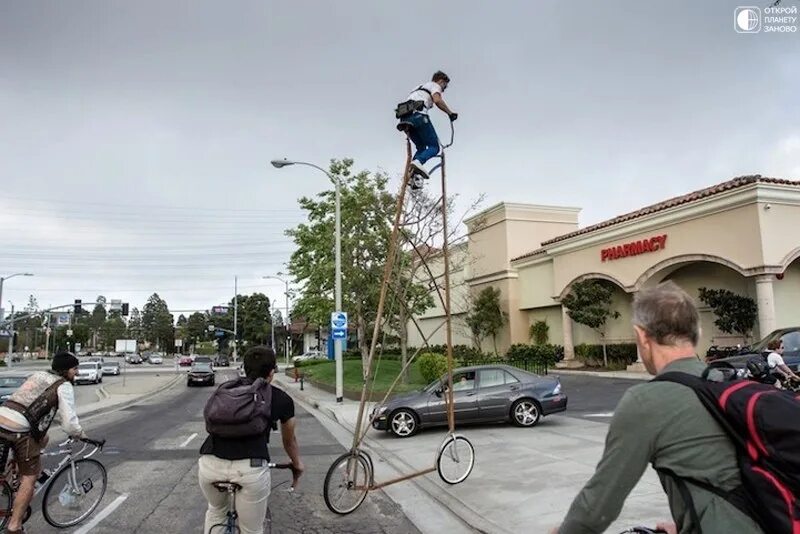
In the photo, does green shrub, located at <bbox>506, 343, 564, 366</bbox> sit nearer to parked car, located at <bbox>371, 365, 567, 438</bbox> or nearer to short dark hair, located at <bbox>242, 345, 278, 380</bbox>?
parked car, located at <bbox>371, 365, 567, 438</bbox>

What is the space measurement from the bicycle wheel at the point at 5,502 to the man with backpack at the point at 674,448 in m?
5.49

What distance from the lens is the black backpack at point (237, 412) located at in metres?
3.67

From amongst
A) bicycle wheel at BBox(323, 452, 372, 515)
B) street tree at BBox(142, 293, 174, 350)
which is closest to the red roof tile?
bicycle wheel at BBox(323, 452, 372, 515)

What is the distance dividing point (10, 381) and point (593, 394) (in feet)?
58.6

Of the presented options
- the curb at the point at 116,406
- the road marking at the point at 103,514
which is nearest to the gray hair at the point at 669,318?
the road marking at the point at 103,514

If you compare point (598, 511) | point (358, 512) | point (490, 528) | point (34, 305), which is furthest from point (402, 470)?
point (34, 305)

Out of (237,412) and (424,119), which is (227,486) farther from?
(424,119)

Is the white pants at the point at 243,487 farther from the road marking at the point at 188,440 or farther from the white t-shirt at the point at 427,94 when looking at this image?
the road marking at the point at 188,440

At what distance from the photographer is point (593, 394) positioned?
1938cm

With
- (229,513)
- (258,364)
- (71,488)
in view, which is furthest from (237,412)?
(71,488)

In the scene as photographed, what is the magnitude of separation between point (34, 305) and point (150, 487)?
15653 centimetres

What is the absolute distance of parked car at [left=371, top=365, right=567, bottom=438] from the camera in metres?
13.1

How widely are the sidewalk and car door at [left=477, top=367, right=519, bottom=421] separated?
37cm

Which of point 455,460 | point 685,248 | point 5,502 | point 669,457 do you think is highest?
point 685,248
